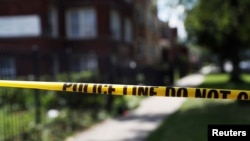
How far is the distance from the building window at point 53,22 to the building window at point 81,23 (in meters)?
1.49

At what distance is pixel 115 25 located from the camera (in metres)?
27.7

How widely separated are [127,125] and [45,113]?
2.14 meters

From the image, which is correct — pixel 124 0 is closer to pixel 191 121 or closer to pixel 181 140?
pixel 191 121

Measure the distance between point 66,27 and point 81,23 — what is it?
3.11ft

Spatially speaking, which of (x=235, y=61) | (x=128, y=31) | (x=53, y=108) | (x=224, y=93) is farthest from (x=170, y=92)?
(x=128, y=31)

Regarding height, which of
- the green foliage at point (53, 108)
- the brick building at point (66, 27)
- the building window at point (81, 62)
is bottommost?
the green foliage at point (53, 108)

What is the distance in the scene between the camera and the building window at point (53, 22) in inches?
923

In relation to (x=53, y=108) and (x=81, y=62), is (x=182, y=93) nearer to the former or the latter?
(x=53, y=108)

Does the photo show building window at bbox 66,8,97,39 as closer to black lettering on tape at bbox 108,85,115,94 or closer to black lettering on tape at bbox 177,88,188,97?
black lettering on tape at bbox 108,85,115,94

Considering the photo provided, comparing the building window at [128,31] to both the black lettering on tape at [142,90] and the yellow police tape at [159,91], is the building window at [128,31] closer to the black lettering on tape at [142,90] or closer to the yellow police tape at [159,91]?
the yellow police tape at [159,91]

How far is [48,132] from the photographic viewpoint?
851 centimetres

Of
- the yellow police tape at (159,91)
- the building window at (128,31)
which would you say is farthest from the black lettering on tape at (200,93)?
the building window at (128,31)

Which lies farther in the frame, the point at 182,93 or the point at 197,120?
the point at 197,120

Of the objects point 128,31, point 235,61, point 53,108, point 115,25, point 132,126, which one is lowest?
point 132,126
